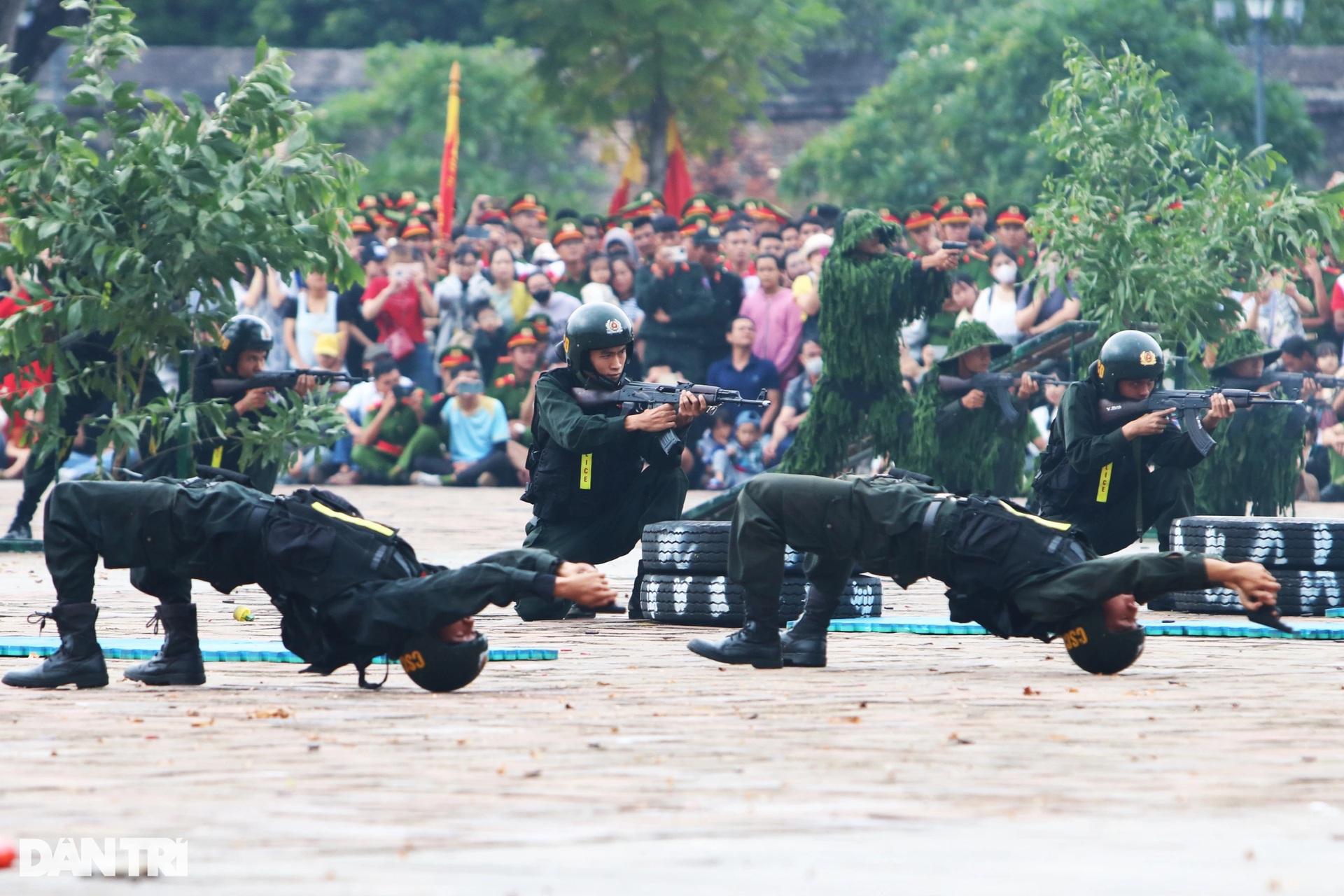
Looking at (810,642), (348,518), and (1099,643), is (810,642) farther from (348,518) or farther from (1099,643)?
(348,518)

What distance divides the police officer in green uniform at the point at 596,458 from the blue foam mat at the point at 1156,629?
3.98ft

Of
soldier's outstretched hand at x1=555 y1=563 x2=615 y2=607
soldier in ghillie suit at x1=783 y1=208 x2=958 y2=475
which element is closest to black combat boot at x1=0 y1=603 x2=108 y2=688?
soldier's outstretched hand at x1=555 y1=563 x2=615 y2=607

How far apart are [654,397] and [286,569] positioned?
11.2ft

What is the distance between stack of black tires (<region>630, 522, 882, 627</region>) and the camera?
9953mm

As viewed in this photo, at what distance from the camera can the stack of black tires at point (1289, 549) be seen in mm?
10477

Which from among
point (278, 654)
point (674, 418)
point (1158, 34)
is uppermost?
point (1158, 34)

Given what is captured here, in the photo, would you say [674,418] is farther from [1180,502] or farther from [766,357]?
[766,357]

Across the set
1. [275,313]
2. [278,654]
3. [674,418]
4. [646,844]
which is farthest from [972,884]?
[275,313]

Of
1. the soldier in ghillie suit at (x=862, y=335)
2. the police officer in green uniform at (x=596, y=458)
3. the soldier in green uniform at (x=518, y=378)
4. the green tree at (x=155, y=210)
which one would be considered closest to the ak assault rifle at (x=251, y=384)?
the green tree at (x=155, y=210)

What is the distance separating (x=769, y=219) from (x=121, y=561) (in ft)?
46.9

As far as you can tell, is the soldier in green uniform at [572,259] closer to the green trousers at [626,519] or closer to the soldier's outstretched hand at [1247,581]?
the green trousers at [626,519]

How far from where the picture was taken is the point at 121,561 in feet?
24.1

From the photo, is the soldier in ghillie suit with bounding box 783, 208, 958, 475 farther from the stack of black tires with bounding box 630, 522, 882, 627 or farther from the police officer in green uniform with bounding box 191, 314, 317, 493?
the stack of black tires with bounding box 630, 522, 882, 627

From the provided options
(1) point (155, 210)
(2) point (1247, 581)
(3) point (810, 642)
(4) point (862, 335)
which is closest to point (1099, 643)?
(2) point (1247, 581)
